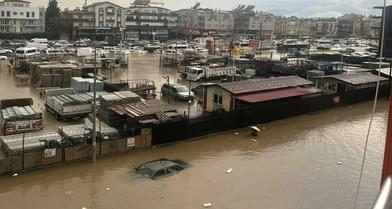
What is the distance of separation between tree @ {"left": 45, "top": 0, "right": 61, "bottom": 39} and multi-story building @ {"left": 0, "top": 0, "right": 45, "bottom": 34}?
7.07 feet

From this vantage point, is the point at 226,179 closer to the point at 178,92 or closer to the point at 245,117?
the point at 245,117

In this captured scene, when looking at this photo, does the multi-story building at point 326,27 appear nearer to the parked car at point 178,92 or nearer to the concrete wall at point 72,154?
the parked car at point 178,92

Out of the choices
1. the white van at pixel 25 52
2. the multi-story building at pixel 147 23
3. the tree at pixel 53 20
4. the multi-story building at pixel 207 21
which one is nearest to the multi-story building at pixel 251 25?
the multi-story building at pixel 207 21

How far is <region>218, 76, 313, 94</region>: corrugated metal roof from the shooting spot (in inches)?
847

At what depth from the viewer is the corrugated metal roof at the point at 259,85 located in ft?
70.6

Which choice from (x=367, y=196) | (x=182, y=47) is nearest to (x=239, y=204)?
(x=367, y=196)

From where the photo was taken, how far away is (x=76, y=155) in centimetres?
1466

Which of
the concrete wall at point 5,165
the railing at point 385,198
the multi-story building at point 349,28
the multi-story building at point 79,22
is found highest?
the multi-story building at point 349,28

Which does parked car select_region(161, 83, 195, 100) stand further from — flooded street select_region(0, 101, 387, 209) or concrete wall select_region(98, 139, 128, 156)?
concrete wall select_region(98, 139, 128, 156)

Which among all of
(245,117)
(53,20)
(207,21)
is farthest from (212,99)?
(207,21)

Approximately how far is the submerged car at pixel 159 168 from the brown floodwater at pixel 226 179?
0.97ft

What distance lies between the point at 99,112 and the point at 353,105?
53.6 ft

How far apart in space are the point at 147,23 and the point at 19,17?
2903 centimetres

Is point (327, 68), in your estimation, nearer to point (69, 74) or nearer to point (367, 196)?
point (69, 74)
